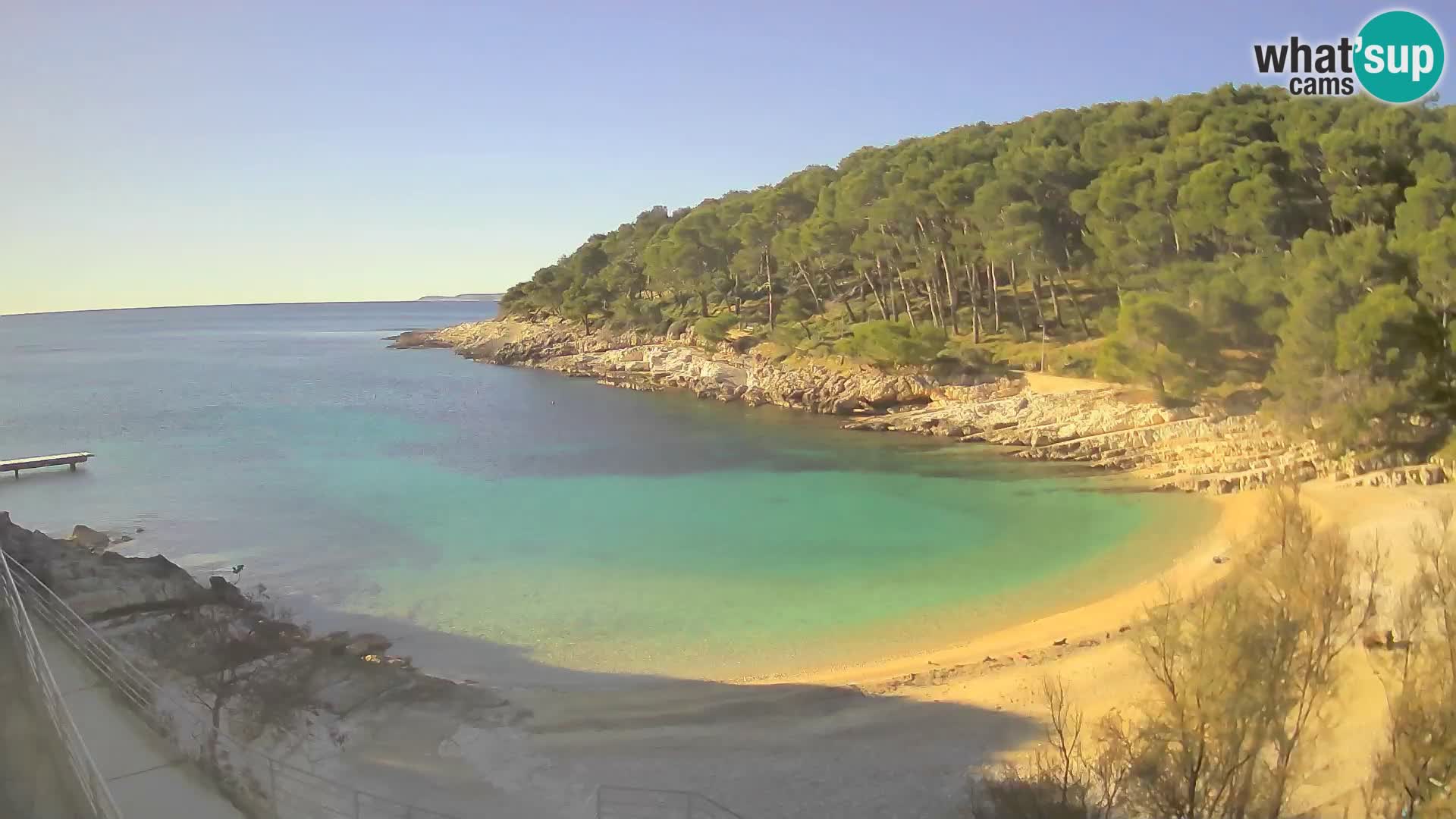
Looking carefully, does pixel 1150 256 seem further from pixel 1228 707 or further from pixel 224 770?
pixel 224 770

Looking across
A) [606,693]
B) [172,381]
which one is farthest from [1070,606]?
[172,381]

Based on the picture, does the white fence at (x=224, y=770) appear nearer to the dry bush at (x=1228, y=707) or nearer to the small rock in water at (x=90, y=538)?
the dry bush at (x=1228, y=707)

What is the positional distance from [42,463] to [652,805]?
2894 centimetres

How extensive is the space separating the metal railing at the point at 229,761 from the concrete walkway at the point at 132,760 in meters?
0.08

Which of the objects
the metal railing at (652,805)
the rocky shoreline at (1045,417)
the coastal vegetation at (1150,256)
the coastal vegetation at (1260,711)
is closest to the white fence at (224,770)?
the metal railing at (652,805)

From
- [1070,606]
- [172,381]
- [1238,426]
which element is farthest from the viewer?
[172,381]

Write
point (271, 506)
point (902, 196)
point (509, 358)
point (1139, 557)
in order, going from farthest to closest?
point (509, 358) → point (902, 196) → point (271, 506) → point (1139, 557)

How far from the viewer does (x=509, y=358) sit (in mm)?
61969

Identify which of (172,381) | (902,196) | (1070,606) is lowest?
(1070,606)

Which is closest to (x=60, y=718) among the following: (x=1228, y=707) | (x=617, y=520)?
(x=1228, y=707)

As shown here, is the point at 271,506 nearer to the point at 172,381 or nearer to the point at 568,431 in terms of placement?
the point at 568,431

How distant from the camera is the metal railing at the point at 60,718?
4781mm

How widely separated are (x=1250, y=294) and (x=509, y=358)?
4720cm

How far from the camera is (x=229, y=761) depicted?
6.92m
